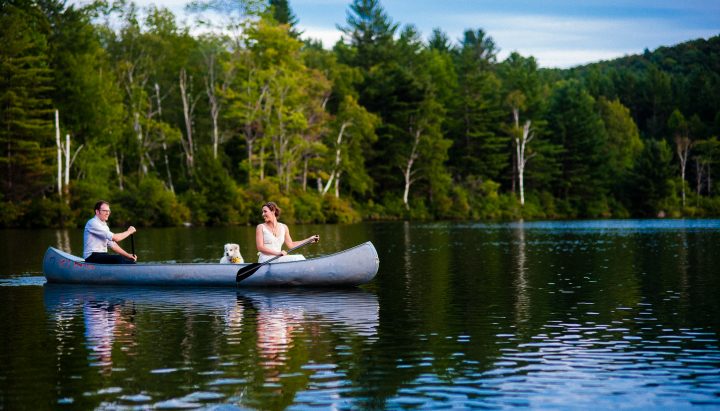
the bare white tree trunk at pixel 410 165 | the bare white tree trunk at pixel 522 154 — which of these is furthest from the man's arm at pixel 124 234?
the bare white tree trunk at pixel 522 154

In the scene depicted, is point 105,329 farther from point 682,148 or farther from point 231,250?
point 682,148

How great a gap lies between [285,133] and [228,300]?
5293 centimetres

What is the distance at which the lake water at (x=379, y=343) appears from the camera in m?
9.35

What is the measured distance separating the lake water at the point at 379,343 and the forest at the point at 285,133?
39.8 meters

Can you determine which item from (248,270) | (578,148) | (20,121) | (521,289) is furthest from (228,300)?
(578,148)

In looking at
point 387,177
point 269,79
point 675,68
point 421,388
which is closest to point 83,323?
point 421,388

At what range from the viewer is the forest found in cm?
6097

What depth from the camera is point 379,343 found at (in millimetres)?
12477

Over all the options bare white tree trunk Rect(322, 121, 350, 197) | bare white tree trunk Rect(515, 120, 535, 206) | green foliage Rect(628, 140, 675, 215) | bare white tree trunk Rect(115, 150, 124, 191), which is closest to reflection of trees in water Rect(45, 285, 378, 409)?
bare white tree trunk Rect(115, 150, 124, 191)

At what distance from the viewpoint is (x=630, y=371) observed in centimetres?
1041

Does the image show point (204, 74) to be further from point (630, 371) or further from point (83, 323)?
point (630, 371)

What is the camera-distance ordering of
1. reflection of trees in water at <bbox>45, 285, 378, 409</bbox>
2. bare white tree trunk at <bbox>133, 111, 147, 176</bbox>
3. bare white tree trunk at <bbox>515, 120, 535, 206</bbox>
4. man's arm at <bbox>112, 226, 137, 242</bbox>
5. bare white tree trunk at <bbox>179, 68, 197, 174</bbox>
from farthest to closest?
bare white tree trunk at <bbox>515, 120, 535, 206</bbox>
bare white tree trunk at <bbox>179, 68, 197, 174</bbox>
bare white tree trunk at <bbox>133, 111, 147, 176</bbox>
man's arm at <bbox>112, 226, 137, 242</bbox>
reflection of trees in water at <bbox>45, 285, 378, 409</bbox>

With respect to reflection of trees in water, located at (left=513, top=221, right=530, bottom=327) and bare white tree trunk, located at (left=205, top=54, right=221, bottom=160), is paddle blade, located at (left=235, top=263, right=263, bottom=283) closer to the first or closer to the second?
reflection of trees in water, located at (left=513, top=221, right=530, bottom=327)

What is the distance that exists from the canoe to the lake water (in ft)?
0.89
